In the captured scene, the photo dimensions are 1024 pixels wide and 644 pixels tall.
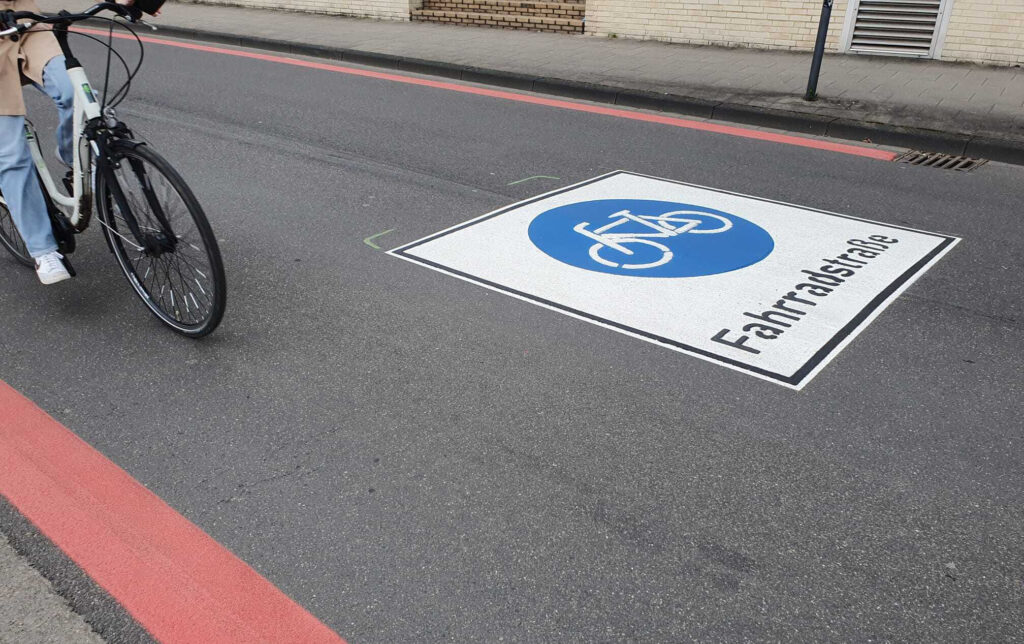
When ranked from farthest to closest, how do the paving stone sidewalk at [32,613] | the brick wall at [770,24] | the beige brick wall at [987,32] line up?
1. the brick wall at [770,24]
2. the beige brick wall at [987,32]
3. the paving stone sidewalk at [32,613]

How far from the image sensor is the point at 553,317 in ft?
12.9

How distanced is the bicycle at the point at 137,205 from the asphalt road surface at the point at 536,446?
21 centimetres

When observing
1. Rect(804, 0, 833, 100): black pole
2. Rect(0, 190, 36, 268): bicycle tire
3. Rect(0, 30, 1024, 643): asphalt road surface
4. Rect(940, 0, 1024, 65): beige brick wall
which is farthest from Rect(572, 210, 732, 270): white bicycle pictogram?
Rect(940, 0, 1024, 65): beige brick wall

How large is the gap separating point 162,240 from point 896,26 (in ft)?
31.5

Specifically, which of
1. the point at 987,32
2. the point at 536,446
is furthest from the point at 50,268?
→ the point at 987,32

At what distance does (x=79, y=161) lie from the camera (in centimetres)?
367

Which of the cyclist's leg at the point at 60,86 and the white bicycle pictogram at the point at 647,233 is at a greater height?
the cyclist's leg at the point at 60,86

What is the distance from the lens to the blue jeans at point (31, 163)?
11.8ft

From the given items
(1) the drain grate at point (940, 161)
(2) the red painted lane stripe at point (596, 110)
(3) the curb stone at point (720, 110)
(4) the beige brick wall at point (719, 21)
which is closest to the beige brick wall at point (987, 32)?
(4) the beige brick wall at point (719, 21)

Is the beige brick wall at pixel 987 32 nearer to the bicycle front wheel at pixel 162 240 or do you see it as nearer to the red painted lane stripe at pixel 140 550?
the bicycle front wheel at pixel 162 240

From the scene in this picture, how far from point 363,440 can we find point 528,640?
3.64ft

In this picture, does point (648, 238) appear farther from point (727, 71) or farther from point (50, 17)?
point (727, 71)

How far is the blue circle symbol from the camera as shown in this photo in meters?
4.47

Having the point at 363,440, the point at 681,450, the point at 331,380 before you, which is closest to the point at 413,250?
the point at 331,380
